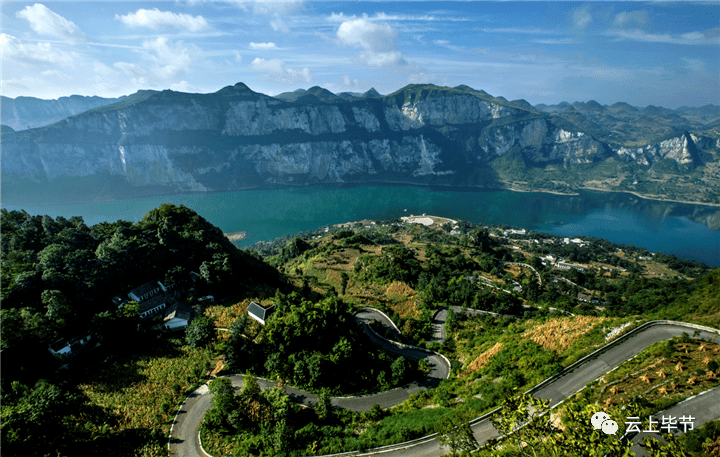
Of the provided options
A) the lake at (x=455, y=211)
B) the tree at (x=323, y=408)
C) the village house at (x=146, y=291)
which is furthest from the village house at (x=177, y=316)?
the lake at (x=455, y=211)

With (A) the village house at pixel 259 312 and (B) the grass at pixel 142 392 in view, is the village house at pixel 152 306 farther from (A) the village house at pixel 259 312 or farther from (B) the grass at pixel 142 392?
(A) the village house at pixel 259 312

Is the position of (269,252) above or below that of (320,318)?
below

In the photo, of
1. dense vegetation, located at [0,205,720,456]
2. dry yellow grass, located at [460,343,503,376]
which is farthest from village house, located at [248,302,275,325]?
dry yellow grass, located at [460,343,503,376]

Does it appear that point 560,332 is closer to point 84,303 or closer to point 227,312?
point 227,312

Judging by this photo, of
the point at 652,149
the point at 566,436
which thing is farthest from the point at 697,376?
the point at 652,149

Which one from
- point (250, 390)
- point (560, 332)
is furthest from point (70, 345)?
point (560, 332)

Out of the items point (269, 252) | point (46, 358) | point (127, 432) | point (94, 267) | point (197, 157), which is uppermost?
point (197, 157)

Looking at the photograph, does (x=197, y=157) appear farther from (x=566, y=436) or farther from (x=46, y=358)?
(x=566, y=436)
